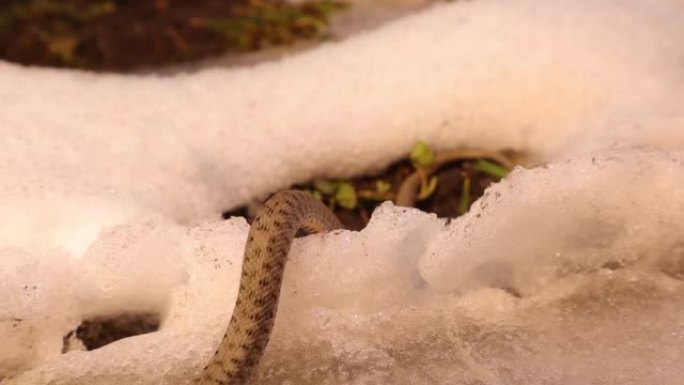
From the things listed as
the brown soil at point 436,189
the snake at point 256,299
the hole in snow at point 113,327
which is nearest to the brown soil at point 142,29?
the brown soil at point 436,189

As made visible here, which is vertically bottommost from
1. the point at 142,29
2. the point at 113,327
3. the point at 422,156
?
the point at 113,327

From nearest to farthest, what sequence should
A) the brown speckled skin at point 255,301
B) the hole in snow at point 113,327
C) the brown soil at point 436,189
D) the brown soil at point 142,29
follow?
the brown speckled skin at point 255,301 → the hole in snow at point 113,327 → the brown soil at point 436,189 → the brown soil at point 142,29

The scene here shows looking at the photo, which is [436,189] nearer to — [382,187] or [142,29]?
[382,187]

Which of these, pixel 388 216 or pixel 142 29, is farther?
pixel 142 29

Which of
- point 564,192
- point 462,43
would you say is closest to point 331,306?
point 564,192

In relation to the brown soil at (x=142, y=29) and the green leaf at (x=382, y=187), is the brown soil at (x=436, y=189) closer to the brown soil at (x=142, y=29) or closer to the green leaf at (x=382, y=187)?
the green leaf at (x=382, y=187)

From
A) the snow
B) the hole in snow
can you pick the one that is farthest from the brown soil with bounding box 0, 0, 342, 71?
the hole in snow

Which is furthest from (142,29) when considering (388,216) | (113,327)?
(388,216)
